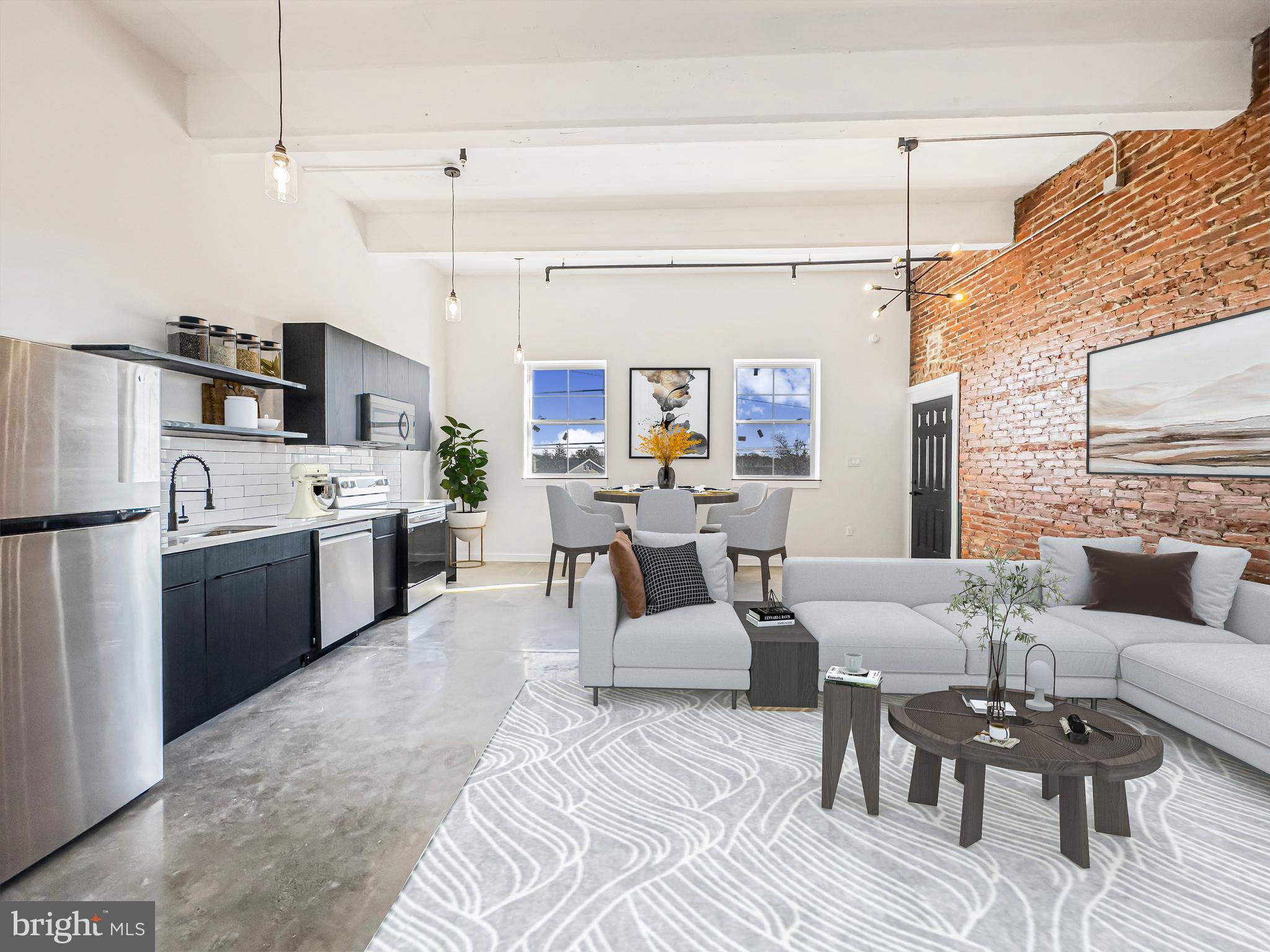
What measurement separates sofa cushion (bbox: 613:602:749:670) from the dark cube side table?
2.9 inches

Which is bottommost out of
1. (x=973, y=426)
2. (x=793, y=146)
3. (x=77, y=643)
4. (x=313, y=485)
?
(x=77, y=643)

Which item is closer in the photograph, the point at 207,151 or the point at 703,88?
the point at 703,88

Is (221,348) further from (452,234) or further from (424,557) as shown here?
(452,234)

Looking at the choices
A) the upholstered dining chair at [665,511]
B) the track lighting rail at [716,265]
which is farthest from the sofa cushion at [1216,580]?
the track lighting rail at [716,265]

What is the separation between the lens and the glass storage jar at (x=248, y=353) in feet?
12.0

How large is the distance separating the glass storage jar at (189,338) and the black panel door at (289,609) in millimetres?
1204

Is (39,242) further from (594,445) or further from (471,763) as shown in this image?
(594,445)

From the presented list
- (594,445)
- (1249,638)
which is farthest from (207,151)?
(1249,638)

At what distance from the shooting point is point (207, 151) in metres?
3.64

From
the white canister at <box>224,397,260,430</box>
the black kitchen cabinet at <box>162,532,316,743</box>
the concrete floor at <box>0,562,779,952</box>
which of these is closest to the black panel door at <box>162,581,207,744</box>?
the black kitchen cabinet at <box>162,532,316,743</box>

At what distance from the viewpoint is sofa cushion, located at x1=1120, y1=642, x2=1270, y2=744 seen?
2.30m

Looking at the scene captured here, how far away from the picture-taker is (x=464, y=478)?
7.05 meters

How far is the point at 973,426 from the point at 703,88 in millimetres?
4131

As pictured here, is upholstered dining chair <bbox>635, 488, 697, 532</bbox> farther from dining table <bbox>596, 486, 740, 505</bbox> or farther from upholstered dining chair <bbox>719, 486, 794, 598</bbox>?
upholstered dining chair <bbox>719, 486, 794, 598</bbox>
